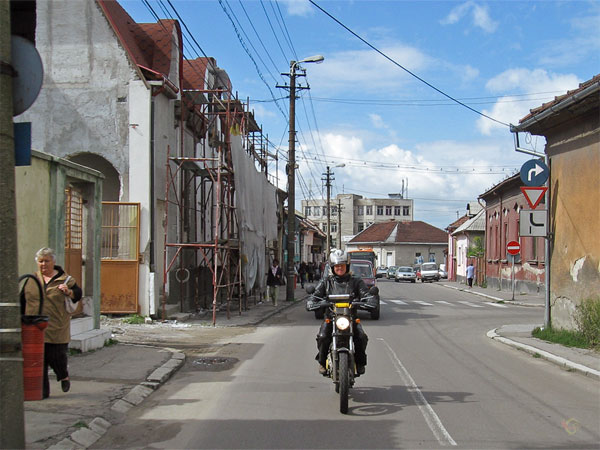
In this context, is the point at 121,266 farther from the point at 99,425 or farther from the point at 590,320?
the point at 590,320

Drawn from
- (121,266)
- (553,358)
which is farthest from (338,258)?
(121,266)

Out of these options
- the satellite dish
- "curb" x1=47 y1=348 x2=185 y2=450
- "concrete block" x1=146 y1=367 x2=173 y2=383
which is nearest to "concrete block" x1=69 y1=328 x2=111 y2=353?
"curb" x1=47 y1=348 x2=185 y2=450

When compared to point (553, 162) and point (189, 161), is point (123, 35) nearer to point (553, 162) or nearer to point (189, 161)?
point (189, 161)

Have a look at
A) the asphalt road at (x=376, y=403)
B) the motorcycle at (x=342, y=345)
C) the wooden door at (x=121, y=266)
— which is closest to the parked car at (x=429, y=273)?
the wooden door at (x=121, y=266)

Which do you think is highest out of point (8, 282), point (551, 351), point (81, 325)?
point (8, 282)

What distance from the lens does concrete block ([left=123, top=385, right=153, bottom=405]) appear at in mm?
7629

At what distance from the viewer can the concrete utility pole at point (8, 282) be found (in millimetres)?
4379

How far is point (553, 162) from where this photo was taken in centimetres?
1406

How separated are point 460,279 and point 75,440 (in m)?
53.5

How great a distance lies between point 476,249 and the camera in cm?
4891

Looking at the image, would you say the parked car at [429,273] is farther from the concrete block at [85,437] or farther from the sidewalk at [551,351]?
the concrete block at [85,437]

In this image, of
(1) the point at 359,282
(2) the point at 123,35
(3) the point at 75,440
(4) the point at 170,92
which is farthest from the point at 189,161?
(3) the point at 75,440

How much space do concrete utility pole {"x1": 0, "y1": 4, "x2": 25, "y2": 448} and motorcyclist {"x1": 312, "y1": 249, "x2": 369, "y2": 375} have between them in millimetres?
3880

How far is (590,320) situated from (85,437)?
9587 mm
